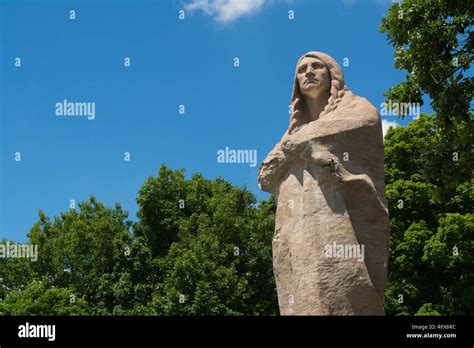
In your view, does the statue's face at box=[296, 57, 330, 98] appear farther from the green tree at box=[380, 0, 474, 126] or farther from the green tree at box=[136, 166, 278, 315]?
the green tree at box=[136, 166, 278, 315]

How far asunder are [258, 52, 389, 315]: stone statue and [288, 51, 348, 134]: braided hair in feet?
0.08

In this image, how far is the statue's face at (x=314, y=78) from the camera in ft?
38.9

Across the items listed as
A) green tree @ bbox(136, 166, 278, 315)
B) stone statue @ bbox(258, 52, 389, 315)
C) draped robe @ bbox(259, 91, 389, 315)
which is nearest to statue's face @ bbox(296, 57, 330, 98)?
stone statue @ bbox(258, 52, 389, 315)

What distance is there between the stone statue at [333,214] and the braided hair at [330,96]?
0.9 inches

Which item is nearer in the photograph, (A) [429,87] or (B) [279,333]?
(B) [279,333]

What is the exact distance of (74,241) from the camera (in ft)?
119

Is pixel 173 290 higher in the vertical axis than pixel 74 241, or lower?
lower

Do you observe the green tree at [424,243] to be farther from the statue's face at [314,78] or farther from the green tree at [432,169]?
the statue's face at [314,78]

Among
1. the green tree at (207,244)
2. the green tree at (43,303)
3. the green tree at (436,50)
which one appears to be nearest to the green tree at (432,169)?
the green tree at (436,50)

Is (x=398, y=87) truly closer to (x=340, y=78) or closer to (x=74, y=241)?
(x=340, y=78)

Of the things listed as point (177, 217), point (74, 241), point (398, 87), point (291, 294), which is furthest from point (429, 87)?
point (74, 241)

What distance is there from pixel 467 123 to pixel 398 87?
7.55ft

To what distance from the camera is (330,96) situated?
11.8m

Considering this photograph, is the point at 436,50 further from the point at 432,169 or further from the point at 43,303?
the point at 43,303
